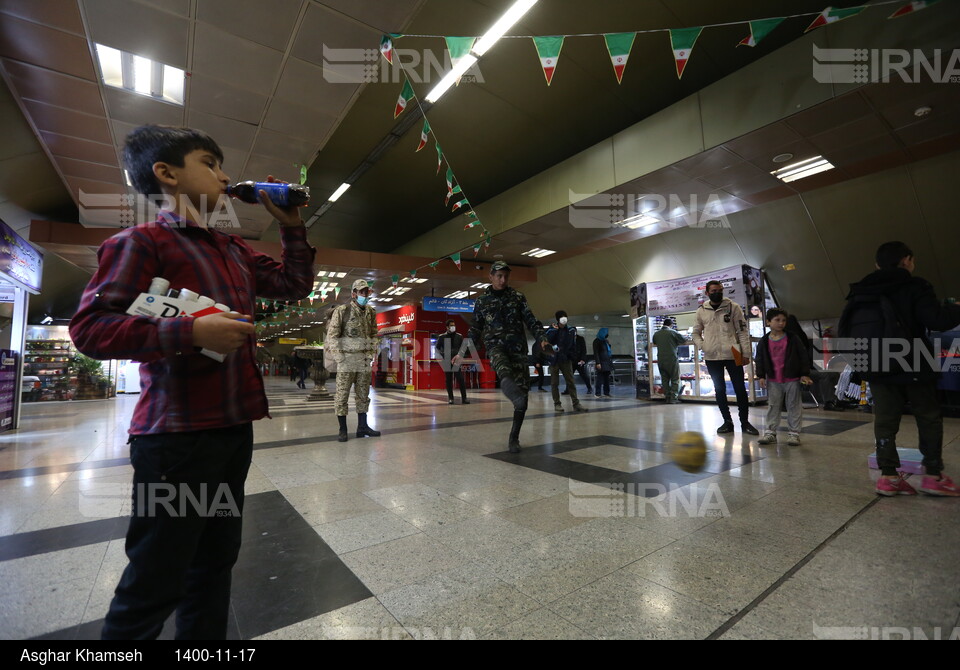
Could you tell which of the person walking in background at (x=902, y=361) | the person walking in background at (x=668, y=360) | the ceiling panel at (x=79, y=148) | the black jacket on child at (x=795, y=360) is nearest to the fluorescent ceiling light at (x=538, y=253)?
the person walking in background at (x=668, y=360)

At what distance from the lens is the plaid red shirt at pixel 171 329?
83 centimetres

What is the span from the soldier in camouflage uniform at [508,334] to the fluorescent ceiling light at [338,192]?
22.6 feet

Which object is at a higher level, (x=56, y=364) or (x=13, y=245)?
(x=13, y=245)

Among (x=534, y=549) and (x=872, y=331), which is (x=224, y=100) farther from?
(x=872, y=331)

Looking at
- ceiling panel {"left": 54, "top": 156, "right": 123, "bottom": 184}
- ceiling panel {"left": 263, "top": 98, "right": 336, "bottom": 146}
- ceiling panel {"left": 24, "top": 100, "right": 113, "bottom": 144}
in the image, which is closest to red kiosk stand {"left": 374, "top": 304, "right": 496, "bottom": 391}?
ceiling panel {"left": 54, "top": 156, "right": 123, "bottom": 184}

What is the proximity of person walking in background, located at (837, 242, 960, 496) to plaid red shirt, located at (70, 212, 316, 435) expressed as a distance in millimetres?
3264

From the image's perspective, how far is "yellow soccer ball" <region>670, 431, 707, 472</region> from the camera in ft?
10.7

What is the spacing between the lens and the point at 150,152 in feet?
3.42

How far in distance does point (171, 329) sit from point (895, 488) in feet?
11.8

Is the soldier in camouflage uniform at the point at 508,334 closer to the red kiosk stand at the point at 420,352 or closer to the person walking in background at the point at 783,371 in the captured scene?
the person walking in background at the point at 783,371

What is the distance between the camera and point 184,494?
0.88 m
